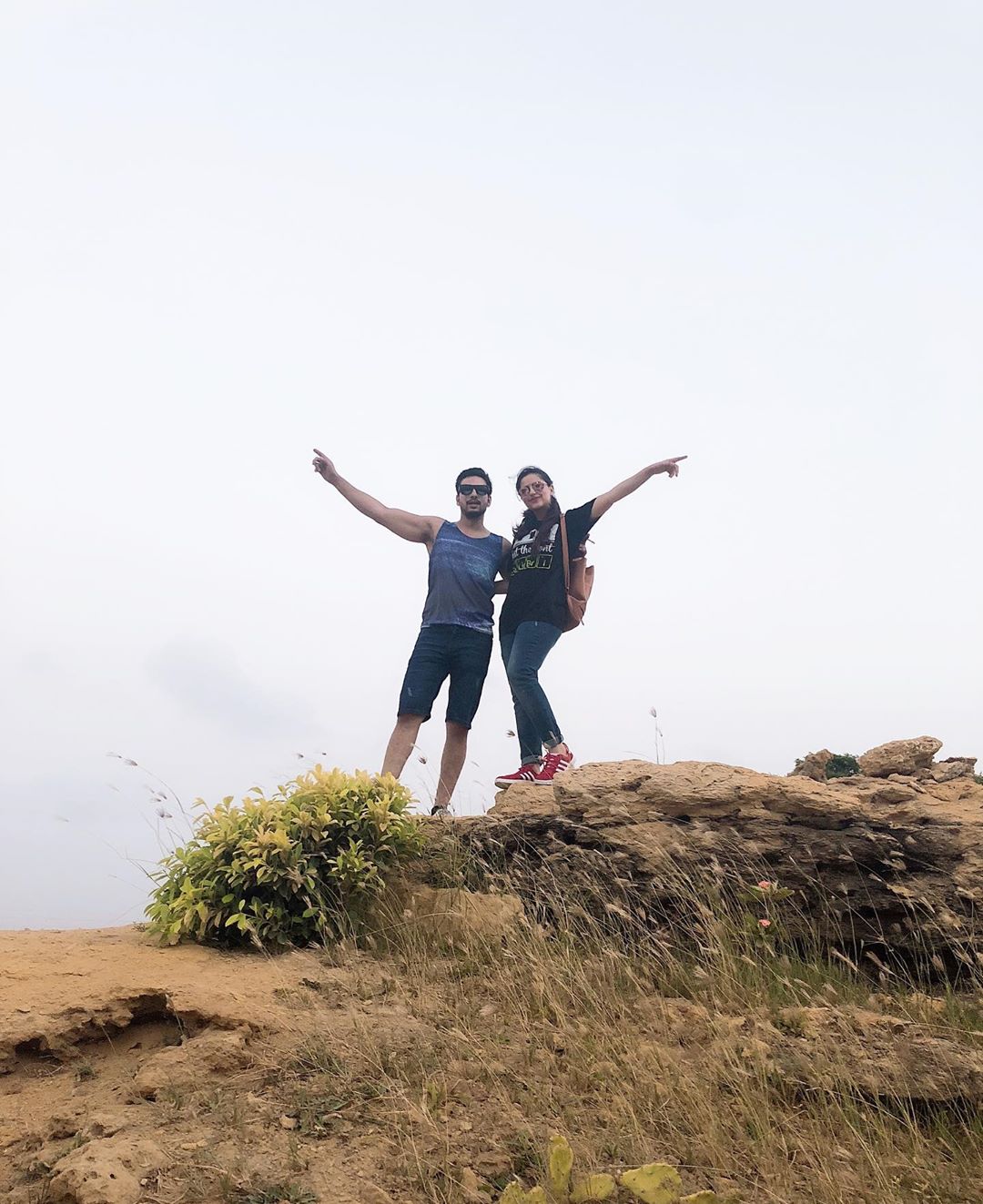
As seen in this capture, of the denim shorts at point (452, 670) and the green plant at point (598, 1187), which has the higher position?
the denim shorts at point (452, 670)

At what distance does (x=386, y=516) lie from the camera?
26.7ft

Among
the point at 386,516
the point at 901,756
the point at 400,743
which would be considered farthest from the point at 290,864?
the point at 901,756

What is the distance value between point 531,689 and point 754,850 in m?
2.17

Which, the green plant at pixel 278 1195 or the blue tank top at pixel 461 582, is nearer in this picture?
the green plant at pixel 278 1195

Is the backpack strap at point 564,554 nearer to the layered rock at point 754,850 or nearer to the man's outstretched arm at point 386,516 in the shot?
the man's outstretched arm at point 386,516

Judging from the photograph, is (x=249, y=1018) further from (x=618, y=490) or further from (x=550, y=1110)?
(x=618, y=490)

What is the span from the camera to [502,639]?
7582 mm

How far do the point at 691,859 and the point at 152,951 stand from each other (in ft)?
10.7

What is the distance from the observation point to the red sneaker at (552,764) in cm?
710

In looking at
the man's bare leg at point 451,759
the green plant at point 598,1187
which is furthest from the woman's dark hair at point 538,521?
the green plant at point 598,1187

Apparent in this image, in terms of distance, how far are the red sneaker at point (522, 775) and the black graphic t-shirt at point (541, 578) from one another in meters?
1.11

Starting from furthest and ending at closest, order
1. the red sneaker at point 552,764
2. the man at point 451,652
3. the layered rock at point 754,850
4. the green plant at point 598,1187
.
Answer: the man at point 451,652
the red sneaker at point 552,764
the layered rock at point 754,850
the green plant at point 598,1187

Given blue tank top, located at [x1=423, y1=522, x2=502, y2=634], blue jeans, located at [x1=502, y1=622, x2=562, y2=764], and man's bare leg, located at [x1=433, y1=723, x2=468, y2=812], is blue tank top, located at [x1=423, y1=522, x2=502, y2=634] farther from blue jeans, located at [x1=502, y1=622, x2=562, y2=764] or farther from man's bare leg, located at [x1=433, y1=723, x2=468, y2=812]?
man's bare leg, located at [x1=433, y1=723, x2=468, y2=812]

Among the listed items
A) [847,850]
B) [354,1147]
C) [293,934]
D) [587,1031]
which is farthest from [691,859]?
[354,1147]
